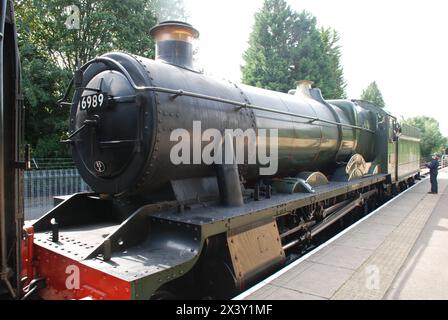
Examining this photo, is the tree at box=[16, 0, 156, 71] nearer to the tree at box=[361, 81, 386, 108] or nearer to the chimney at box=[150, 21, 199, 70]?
the chimney at box=[150, 21, 199, 70]

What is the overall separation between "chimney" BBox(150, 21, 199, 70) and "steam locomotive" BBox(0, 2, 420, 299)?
0.05 feet

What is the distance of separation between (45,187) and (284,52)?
863 inches

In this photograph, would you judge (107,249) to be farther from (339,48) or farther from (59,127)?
(339,48)

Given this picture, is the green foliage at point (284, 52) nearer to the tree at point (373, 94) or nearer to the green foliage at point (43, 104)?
the green foliage at point (43, 104)

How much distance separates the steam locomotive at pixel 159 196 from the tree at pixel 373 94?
64.5m

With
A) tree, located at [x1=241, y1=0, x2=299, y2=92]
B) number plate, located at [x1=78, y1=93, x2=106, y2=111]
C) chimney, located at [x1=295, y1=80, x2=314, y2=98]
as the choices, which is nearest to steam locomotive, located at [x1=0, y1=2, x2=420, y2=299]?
number plate, located at [x1=78, y1=93, x2=106, y2=111]

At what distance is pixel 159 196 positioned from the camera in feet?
12.6

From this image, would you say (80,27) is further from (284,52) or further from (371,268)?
(284,52)

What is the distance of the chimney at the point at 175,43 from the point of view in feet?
14.4

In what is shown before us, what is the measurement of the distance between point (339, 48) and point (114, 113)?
4051 centimetres

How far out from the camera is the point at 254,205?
14.0 feet

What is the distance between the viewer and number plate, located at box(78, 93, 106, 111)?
3617mm
